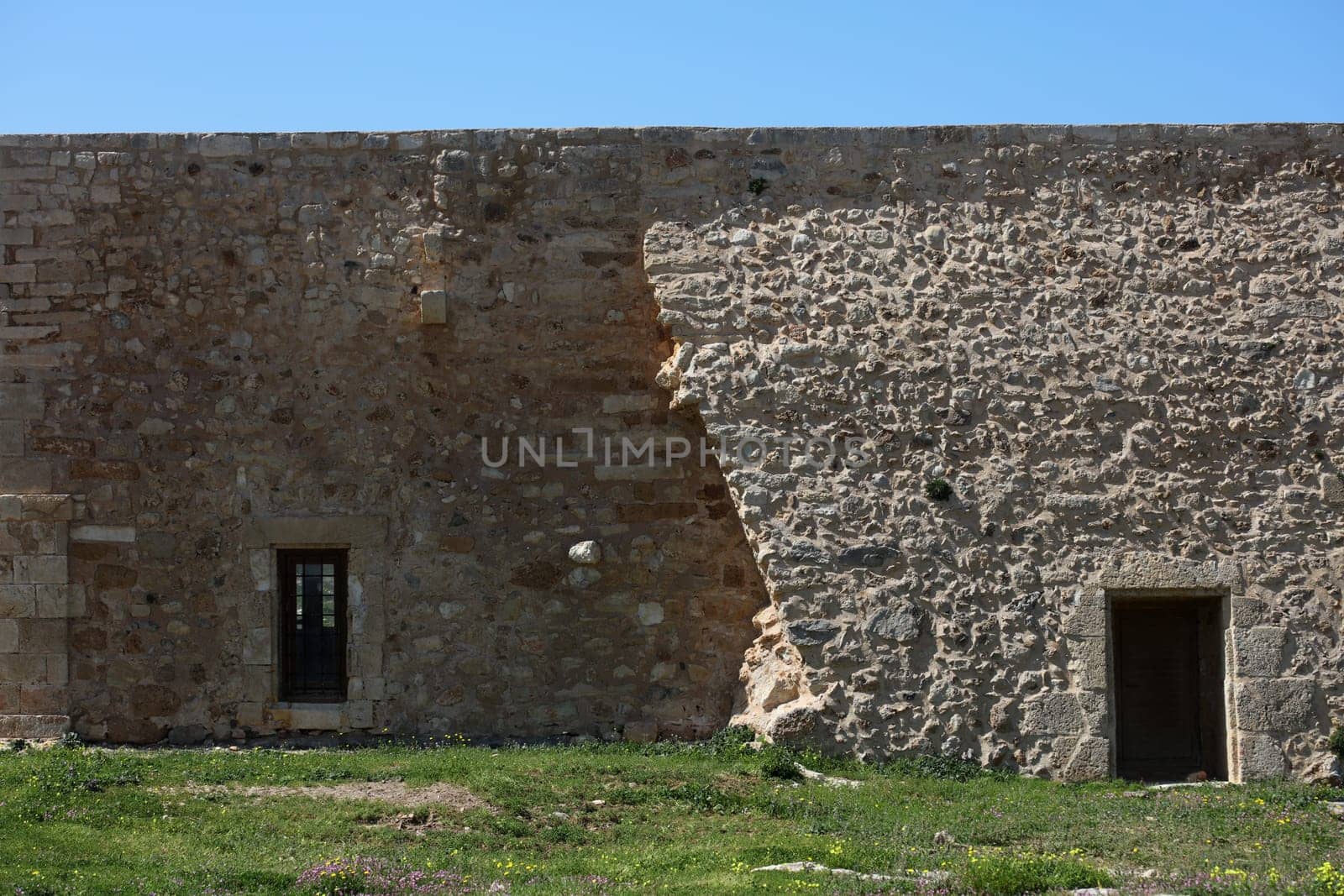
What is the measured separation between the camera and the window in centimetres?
969

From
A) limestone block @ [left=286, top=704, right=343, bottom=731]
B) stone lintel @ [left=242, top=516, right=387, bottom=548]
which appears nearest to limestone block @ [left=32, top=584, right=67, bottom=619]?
stone lintel @ [left=242, top=516, right=387, bottom=548]

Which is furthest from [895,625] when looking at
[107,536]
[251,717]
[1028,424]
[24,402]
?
[24,402]

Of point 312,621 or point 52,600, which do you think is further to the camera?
point 312,621

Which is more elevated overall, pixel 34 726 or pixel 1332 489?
pixel 1332 489

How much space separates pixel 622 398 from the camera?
31.6ft

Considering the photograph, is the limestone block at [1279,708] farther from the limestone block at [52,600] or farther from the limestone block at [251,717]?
the limestone block at [52,600]

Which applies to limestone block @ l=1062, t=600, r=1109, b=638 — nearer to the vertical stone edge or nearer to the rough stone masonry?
the rough stone masonry

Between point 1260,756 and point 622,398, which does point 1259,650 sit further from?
point 622,398

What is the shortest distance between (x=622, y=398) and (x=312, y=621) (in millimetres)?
2753

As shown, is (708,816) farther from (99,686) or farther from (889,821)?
(99,686)

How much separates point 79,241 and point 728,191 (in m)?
4.63

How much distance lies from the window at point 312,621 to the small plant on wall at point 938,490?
414cm

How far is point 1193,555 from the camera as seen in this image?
28.9ft

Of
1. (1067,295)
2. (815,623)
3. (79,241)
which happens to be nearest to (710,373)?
(815,623)
